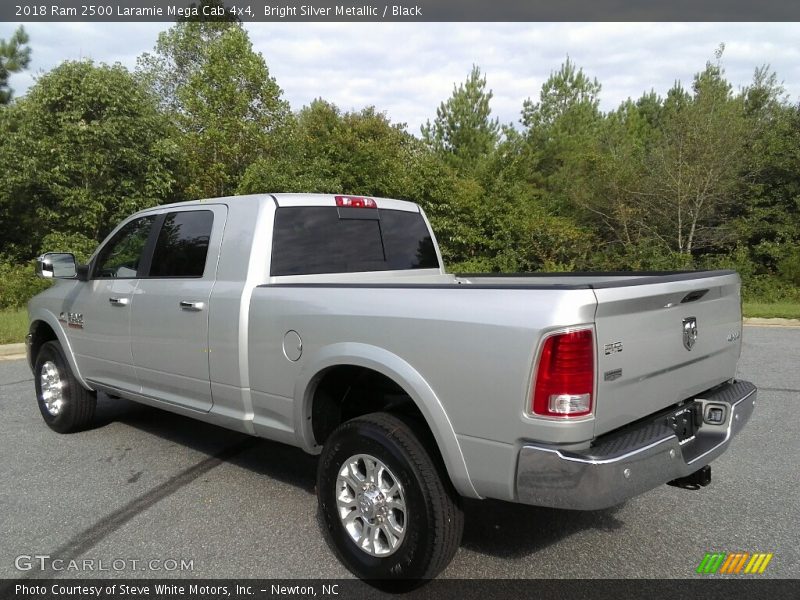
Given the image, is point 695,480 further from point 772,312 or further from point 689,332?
point 772,312

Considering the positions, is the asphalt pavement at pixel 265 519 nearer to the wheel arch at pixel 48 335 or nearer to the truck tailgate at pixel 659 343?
the wheel arch at pixel 48 335

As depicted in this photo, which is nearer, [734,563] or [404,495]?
[404,495]

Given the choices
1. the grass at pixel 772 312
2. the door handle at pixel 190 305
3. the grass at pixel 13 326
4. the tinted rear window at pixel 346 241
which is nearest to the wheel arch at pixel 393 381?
the tinted rear window at pixel 346 241

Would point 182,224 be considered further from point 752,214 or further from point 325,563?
point 752,214

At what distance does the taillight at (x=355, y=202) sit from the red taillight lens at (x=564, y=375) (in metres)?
2.16

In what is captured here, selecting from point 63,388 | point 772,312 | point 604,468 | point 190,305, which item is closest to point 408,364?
point 604,468

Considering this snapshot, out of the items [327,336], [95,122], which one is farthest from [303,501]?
[95,122]

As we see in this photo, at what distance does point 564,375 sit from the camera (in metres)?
2.39

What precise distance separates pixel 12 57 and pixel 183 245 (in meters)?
24.6

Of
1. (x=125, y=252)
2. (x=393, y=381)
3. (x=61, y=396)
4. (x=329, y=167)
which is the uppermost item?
(x=329, y=167)

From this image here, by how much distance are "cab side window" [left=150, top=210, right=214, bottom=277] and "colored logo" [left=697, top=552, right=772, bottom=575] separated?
3.27 m

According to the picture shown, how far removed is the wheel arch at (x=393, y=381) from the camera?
2654mm

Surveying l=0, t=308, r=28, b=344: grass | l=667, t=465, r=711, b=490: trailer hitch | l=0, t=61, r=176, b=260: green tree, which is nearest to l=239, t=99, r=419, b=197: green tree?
l=0, t=61, r=176, b=260: green tree

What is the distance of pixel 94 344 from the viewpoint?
4938 mm
